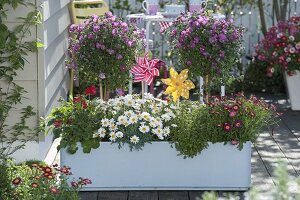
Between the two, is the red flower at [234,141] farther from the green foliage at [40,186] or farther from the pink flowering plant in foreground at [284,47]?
the pink flowering plant in foreground at [284,47]

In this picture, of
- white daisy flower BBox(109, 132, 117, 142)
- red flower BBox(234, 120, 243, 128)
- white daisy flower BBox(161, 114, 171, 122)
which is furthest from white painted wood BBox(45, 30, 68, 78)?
red flower BBox(234, 120, 243, 128)

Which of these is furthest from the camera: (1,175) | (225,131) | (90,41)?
(90,41)

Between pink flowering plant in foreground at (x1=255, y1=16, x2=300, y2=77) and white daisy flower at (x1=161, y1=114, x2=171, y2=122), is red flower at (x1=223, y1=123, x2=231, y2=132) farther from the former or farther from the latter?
pink flowering plant in foreground at (x1=255, y1=16, x2=300, y2=77)

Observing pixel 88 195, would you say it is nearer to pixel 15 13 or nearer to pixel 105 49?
pixel 105 49

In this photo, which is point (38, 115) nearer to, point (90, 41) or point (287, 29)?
point (90, 41)

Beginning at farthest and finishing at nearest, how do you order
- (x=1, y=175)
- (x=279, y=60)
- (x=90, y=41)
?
1. (x=279, y=60)
2. (x=90, y=41)
3. (x=1, y=175)

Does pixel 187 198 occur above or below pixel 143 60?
below

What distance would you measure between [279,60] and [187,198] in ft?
10.2

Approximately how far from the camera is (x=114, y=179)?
→ 4.74 meters

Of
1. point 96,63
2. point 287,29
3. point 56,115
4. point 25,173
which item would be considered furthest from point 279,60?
point 25,173

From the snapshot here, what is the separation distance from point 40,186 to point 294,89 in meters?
4.08

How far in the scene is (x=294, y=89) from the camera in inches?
292

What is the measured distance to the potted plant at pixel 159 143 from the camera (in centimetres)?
466

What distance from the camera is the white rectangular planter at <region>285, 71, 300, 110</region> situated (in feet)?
24.3
